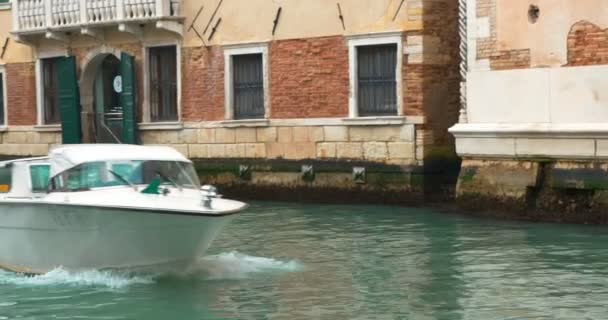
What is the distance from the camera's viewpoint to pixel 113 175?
12.3 meters

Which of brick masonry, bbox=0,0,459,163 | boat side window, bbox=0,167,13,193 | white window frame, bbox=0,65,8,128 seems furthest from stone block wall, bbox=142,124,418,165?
boat side window, bbox=0,167,13,193

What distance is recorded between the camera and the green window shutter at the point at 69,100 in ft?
77.6

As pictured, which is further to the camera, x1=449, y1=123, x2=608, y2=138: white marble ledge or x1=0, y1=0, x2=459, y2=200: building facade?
x1=0, y1=0, x2=459, y2=200: building facade

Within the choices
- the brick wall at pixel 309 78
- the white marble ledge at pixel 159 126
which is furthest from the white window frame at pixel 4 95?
the brick wall at pixel 309 78

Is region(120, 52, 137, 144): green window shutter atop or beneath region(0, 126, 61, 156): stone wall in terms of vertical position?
atop

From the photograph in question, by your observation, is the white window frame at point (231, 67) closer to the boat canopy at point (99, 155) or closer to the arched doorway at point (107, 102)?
the arched doorway at point (107, 102)

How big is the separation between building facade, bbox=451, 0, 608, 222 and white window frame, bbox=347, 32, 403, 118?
1.61 metres

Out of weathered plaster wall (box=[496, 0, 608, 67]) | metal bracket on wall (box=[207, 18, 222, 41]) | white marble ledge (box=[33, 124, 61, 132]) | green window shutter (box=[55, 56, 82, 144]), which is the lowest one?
white marble ledge (box=[33, 124, 61, 132])

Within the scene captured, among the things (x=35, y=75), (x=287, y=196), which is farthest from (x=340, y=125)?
(x=35, y=75)

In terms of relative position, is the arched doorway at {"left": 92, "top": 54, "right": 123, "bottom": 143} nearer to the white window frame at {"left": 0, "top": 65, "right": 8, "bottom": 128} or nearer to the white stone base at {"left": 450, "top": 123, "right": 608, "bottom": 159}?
the white window frame at {"left": 0, "top": 65, "right": 8, "bottom": 128}

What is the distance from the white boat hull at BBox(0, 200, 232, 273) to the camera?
38.1 ft

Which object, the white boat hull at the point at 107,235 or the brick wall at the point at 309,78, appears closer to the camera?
the white boat hull at the point at 107,235

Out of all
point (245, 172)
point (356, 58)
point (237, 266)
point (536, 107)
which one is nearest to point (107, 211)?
point (237, 266)

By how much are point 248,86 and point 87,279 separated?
31.3 feet
